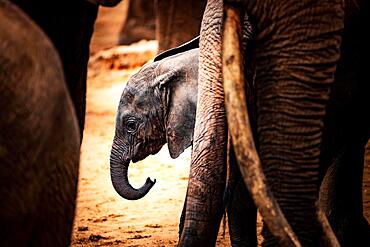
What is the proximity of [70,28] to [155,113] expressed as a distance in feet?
5.43

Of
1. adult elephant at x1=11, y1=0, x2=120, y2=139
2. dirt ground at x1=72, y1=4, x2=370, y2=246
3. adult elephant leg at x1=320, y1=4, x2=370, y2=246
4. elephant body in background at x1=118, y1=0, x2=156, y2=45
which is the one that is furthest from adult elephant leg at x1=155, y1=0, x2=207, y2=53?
adult elephant at x1=11, y1=0, x2=120, y2=139

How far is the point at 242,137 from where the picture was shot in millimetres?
2400

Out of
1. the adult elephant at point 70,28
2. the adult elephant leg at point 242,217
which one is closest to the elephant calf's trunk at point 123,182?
the adult elephant leg at point 242,217

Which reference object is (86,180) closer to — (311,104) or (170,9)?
(170,9)

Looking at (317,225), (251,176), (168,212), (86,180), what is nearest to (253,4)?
(251,176)

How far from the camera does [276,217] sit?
2.36 meters

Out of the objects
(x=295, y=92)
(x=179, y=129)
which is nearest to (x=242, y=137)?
(x=295, y=92)

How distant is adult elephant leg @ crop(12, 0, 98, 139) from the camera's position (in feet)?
8.22

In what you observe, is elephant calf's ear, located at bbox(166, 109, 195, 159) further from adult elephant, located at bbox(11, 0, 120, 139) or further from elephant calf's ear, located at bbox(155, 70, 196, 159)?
adult elephant, located at bbox(11, 0, 120, 139)

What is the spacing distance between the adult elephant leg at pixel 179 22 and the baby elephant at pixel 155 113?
9.31 ft

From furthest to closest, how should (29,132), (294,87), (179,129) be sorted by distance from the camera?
(179,129) → (294,87) → (29,132)

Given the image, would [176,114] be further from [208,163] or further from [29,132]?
[29,132]

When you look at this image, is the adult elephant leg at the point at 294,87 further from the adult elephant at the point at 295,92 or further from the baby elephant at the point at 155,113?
the baby elephant at the point at 155,113

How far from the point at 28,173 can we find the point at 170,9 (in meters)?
5.46
